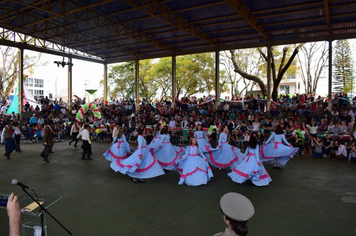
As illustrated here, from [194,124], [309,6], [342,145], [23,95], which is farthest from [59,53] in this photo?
[342,145]

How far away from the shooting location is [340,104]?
17203 millimetres

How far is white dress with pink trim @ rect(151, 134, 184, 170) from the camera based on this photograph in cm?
869

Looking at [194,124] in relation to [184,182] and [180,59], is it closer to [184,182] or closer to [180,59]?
[184,182]

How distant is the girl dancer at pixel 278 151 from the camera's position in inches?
345

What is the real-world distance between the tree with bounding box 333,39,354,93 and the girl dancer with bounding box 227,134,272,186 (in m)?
34.7

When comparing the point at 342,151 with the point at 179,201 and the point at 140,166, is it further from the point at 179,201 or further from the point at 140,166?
the point at 140,166

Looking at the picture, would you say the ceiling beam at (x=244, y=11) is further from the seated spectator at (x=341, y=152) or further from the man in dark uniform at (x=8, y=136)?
the man in dark uniform at (x=8, y=136)

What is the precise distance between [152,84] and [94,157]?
26569mm

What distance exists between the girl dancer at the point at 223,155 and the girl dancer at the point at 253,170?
1.45 m

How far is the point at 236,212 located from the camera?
68.9 inches

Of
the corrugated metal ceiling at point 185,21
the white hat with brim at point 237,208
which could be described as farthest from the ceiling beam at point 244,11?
the white hat with brim at point 237,208

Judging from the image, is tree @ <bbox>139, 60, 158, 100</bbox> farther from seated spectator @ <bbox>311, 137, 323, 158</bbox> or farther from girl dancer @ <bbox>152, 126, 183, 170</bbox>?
girl dancer @ <bbox>152, 126, 183, 170</bbox>

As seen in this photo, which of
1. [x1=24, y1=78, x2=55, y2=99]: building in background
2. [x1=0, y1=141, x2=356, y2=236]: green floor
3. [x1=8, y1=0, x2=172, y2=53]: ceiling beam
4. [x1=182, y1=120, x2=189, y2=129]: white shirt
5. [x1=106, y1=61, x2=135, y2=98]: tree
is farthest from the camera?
[x1=24, y1=78, x2=55, y2=99]: building in background

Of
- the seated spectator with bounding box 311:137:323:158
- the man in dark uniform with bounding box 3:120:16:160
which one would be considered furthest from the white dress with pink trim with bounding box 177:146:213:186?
the man in dark uniform with bounding box 3:120:16:160
